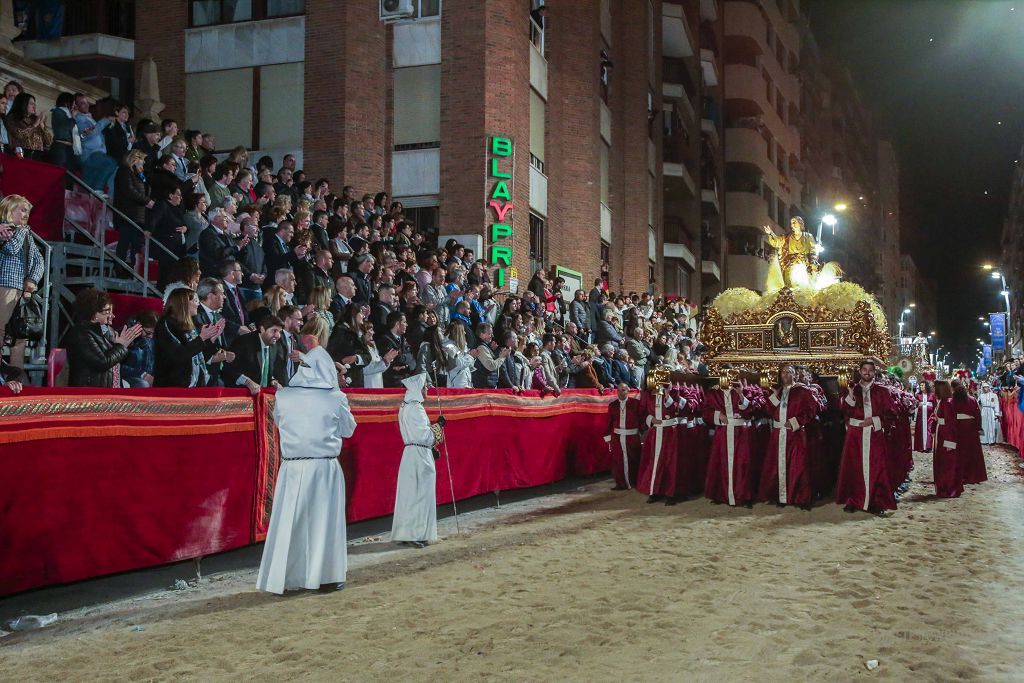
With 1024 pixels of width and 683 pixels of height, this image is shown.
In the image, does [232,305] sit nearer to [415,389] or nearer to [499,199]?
[415,389]

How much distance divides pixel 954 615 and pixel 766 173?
164 ft

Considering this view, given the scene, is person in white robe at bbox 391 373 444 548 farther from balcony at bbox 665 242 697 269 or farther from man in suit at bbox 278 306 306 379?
balcony at bbox 665 242 697 269

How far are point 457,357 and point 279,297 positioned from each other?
3.68 m

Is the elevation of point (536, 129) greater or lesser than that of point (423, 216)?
greater

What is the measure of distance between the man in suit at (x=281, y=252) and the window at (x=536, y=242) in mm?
13922

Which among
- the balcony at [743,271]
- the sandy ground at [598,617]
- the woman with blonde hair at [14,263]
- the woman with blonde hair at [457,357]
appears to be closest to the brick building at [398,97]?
the woman with blonde hair at [457,357]

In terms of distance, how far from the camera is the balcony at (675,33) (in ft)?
130

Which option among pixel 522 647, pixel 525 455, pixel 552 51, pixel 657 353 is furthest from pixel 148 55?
pixel 522 647

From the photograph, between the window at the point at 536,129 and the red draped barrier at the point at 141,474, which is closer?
the red draped barrier at the point at 141,474

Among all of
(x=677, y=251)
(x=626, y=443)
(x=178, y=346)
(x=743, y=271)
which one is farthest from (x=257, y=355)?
(x=743, y=271)

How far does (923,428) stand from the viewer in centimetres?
2408

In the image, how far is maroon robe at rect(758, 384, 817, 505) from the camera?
41.1 feet

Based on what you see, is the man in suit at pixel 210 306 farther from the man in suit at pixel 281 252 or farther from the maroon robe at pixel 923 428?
the maroon robe at pixel 923 428

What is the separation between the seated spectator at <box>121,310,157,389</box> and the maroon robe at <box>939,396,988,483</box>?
1248 centimetres
